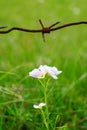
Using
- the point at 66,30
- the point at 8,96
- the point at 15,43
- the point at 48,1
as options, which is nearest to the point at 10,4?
the point at 48,1

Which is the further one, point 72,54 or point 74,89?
point 72,54

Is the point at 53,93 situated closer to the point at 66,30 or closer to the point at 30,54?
the point at 30,54

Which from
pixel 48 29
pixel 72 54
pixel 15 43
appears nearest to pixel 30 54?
pixel 72 54

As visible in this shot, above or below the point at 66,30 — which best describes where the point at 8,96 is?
below

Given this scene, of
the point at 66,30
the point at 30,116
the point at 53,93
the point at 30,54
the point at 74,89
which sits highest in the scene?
the point at 66,30

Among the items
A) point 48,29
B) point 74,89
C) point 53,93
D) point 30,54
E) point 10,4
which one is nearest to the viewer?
point 48,29

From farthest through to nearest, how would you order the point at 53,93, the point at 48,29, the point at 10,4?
the point at 10,4, the point at 53,93, the point at 48,29
